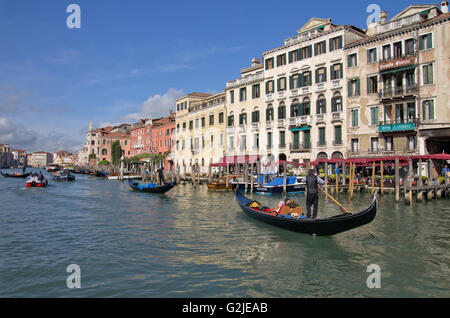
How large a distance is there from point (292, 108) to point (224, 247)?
23.5 meters

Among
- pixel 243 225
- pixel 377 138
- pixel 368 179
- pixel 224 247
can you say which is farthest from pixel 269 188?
pixel 224 247

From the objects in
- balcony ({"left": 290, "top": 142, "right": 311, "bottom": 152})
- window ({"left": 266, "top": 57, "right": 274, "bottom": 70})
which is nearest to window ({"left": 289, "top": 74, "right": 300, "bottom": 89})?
window ({"left": 266, "top": 57, "right": 274, "bottom": 70})

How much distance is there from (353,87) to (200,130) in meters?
20.3

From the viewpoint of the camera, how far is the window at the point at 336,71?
26730 millimetres

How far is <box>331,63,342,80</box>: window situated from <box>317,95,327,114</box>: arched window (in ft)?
5.81

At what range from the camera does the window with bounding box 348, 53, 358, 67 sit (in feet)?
84.5

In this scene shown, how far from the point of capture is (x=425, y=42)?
22031 mm

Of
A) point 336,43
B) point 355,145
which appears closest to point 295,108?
point 336,43

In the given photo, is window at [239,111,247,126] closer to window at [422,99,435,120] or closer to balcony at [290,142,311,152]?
balcony at [290,142,311,152]

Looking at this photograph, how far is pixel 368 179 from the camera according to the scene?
76.1ft

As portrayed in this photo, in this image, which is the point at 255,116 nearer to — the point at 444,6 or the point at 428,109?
the point at 428,109

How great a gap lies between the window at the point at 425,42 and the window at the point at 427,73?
116cm
